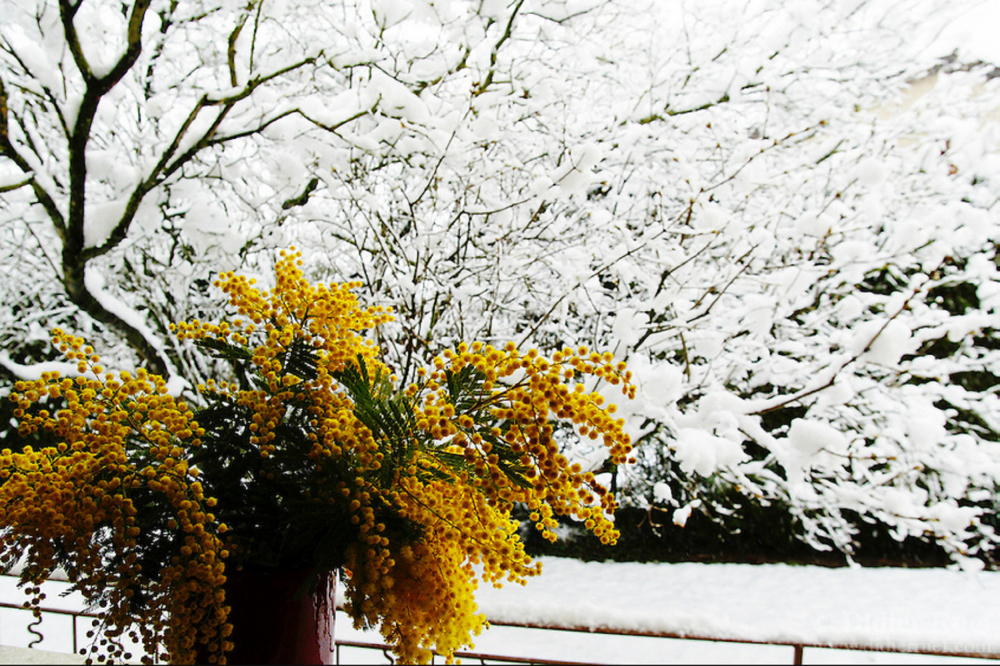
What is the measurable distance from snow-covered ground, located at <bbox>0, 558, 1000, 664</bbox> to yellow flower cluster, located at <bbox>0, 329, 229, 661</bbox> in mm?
2552

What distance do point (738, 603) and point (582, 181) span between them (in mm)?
3058

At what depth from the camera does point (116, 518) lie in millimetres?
644

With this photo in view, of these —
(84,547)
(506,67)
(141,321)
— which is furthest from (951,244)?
(141,321)

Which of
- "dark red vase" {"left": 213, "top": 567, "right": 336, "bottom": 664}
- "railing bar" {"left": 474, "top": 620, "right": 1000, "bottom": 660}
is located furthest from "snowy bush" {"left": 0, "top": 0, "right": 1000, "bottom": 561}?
"dark red vase" {"left": 213, "top": 567, "right": 336, "bottom": 664}

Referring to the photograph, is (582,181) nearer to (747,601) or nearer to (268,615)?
(268,615)

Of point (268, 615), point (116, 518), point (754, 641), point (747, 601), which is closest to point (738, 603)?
point (747, 601)

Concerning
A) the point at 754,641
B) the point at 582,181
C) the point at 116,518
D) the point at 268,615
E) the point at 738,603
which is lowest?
the point at 738,603

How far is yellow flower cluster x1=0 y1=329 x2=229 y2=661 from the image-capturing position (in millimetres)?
647

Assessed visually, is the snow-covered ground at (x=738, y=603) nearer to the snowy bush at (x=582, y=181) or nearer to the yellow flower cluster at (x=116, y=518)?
the snowy bush at (x=582, y=181)

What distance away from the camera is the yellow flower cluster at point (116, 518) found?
65 cm

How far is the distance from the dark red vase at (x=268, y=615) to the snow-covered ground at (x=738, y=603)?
2.44 metres

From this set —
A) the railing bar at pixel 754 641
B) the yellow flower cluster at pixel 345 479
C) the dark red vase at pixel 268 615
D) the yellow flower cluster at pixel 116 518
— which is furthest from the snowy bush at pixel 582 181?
the yellow flower cluster at pixel 116 518

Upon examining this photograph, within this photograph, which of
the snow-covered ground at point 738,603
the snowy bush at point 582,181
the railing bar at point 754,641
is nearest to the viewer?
the railing bar at point 754,641

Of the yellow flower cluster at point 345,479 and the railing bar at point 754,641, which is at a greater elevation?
the yellow flower cluster at point 345,479
